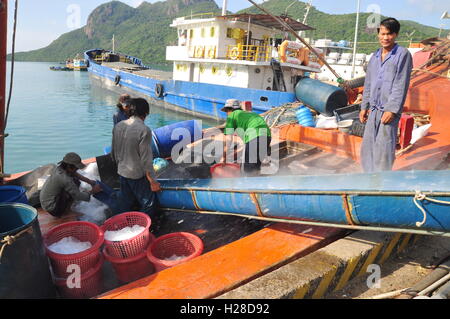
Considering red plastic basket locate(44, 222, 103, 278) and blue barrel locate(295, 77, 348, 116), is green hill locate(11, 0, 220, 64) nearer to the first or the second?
blue barrel locate(295, 77, 348, 116)

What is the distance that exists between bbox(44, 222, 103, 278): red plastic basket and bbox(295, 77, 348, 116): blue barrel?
799 cm

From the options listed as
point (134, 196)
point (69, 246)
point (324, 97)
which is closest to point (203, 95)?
point (324, 97)

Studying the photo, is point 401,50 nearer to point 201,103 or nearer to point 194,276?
point 194,276

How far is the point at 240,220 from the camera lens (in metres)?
3.71

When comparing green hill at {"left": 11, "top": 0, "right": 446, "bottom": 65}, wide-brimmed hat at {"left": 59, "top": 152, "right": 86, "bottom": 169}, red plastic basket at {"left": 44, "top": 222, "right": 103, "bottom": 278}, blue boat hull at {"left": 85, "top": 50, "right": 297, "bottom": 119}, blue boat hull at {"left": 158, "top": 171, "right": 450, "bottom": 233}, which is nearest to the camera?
blue boat hull at {"left": 158, "top": 171, "right": 450, "bottom": 233}

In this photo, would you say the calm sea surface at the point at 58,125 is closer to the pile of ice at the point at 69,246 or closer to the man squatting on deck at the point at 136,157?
the man squatting on deck at the point at 136,157

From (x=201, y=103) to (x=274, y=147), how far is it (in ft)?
35.4

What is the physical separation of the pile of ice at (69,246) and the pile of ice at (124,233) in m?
0.20

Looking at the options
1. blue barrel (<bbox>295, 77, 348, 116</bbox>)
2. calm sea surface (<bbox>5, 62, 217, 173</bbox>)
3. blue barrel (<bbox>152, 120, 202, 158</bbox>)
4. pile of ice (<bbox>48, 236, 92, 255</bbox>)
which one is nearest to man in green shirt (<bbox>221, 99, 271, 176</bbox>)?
blue barrel (<bbox>152, 120, 202, 158</bbox>)

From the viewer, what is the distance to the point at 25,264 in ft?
7.32

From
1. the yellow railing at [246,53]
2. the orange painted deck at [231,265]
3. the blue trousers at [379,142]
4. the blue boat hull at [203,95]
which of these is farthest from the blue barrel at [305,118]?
the yellow railing at [246,53]

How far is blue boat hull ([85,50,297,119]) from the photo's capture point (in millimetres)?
13373

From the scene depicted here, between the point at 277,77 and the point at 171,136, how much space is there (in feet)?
35.8

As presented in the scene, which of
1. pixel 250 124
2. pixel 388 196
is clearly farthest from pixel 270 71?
pixel 388 196
